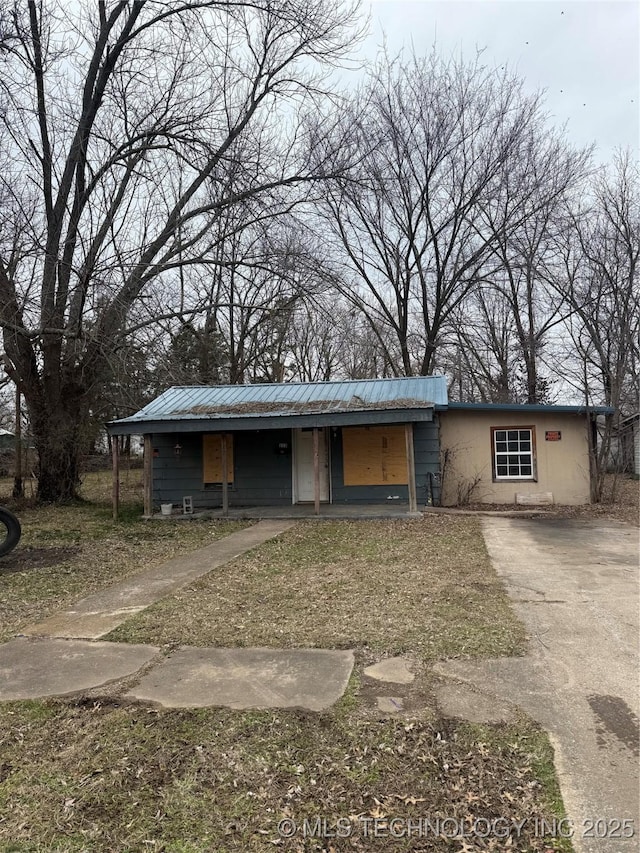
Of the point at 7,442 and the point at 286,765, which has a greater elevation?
the point at 7,442

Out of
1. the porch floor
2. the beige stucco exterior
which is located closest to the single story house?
the beige stucco exterior

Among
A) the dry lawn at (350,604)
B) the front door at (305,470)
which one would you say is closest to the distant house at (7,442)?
the front door at (305,470)

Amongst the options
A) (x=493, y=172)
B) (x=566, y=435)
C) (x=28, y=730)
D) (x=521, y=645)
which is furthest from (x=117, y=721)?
(x=493, y=172)

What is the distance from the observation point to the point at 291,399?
13742mm

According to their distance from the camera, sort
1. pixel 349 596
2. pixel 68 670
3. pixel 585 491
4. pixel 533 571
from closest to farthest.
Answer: pixel 68 670 < pixel 349 596 < pixel 533 571 < pixel 585 491

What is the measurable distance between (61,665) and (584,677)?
353cm

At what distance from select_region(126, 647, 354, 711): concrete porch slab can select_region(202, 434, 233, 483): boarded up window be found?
9691 millimetres

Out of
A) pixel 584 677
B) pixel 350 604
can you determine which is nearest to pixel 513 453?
pixel 350 604

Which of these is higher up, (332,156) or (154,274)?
(332,156)

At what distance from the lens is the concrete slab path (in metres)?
4.92

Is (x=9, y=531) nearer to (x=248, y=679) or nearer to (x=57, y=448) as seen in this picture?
(x=248, y=679)

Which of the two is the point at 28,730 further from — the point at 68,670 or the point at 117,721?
the point at 68,670

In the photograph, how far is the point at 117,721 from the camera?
313 cm

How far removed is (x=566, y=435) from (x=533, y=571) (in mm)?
7470
